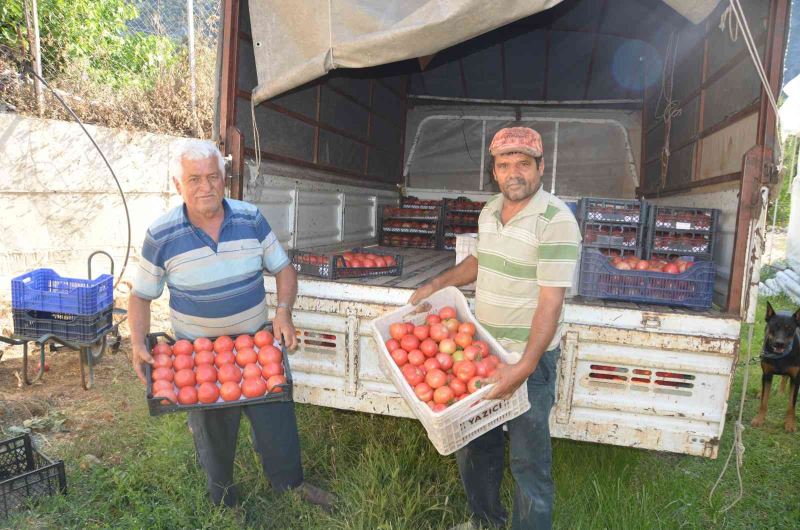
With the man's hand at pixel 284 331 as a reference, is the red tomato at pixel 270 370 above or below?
below

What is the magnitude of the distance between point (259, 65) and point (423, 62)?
6.97 ft

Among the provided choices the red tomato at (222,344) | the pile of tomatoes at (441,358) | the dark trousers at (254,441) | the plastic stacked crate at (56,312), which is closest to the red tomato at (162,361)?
the red tomato at (222,344)

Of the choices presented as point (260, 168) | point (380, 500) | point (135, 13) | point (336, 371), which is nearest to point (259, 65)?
point (260, 168)

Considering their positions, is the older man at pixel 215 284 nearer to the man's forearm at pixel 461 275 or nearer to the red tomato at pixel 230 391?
the red tomato at pixel 230 391

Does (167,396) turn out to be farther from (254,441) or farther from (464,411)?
(464,411)

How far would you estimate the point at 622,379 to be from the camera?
3.12m

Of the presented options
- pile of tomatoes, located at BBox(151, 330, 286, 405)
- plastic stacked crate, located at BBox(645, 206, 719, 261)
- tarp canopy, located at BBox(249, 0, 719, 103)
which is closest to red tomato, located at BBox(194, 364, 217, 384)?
Result: pile of tomatoes, located at BBox(151, 330, 286, 405)

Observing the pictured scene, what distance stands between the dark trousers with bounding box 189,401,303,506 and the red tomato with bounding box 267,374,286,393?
0.46 metres

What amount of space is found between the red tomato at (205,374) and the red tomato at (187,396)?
0.23 ft

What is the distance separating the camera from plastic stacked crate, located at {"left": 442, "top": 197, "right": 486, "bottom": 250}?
25.5ft

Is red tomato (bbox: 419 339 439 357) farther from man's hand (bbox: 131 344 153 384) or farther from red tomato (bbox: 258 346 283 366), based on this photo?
man's hand (bbox: 131 344 153 384)

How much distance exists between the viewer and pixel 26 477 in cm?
334

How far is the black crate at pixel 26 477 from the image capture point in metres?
3.27

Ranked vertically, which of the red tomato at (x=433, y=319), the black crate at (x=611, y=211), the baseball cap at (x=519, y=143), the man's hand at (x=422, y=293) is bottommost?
the red tomato at (x=433, y=319)
